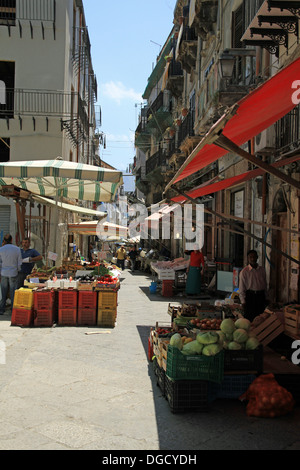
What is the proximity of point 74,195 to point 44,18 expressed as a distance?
905 centimetres

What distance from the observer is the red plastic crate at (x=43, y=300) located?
9.20m

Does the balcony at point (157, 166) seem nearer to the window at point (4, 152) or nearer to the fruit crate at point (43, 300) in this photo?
the window at point (4, 152)

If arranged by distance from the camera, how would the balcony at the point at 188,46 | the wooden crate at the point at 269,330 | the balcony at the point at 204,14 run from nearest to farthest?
the wooden crate at the point at 269,330 → the balcony at the point at 204,14 → the balcony at the point at 188,46

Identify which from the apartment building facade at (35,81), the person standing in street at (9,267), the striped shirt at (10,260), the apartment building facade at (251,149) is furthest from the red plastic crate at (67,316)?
the apartment building facade at (35,81)

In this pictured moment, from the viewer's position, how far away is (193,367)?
486 centimetres

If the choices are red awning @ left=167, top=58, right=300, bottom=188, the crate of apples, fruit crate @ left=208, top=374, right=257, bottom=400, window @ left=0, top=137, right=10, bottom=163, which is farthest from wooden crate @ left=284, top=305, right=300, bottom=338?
window @ left=0, top=137, right=10, bottom=163

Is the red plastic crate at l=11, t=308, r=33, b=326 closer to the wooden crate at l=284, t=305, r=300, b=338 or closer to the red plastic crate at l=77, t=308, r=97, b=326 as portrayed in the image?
the red plastic crate at l=77, t=308, r=97, b=326

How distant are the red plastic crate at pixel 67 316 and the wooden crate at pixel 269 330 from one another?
156 inches

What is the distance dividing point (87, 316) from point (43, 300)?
943mm

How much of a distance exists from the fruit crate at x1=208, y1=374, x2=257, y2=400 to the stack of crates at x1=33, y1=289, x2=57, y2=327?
4.96 m

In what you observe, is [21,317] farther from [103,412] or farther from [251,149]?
[251,149]

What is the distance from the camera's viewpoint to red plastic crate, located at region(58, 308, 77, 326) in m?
9.42

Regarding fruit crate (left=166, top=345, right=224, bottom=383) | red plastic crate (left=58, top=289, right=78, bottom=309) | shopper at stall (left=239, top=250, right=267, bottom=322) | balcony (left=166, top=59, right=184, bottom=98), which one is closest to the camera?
fruit crate (left=166, top=345, right=224, bottom=383)

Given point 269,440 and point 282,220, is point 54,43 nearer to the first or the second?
point 282,220
